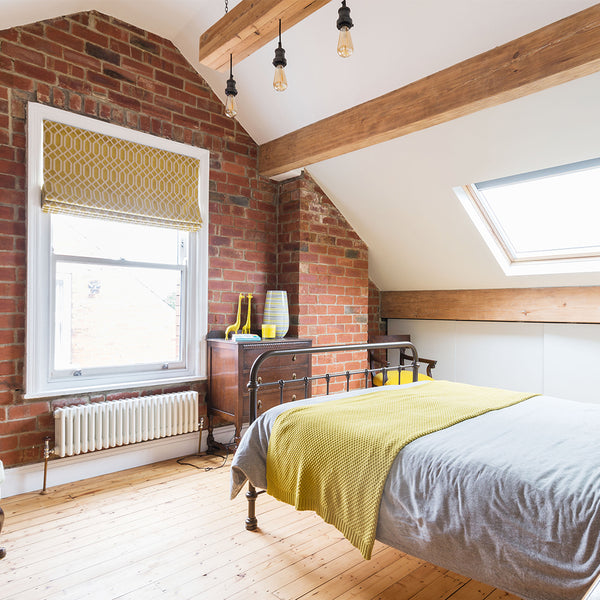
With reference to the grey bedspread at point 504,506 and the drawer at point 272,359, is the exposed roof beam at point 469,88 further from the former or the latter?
the grey bedspread at point 504,506

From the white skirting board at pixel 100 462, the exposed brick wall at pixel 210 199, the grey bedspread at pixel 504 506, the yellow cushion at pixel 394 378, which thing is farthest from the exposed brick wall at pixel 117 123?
the grey bedspread at pixel 504 506

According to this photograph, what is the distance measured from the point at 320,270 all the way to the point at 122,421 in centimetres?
206

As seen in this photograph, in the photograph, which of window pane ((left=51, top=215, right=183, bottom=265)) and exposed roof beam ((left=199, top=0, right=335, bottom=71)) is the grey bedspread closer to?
exposed roof beam ((left=199, top=0, right=335, bottom=71))

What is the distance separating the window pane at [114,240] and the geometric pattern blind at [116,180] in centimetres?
13

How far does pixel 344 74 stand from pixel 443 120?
0.74m

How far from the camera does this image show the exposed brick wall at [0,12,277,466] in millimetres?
2756

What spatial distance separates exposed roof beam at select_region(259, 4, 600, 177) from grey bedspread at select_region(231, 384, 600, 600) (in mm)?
1671

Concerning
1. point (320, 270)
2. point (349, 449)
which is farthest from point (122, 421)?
point (320, 270)

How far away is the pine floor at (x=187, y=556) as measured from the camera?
183 centimetres

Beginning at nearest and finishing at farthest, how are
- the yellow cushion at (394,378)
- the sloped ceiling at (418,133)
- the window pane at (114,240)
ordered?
the sloped ceiling at (418,133)
the window pane at (114,240)
the yellow cushion at (394,378)

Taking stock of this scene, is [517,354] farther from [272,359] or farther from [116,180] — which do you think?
[116,180]

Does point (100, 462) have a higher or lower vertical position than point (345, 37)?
lower

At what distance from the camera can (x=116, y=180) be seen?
315cm

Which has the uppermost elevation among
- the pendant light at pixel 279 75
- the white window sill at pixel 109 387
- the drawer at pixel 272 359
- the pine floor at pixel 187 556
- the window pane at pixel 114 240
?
the pendant light at pixel 279 75
